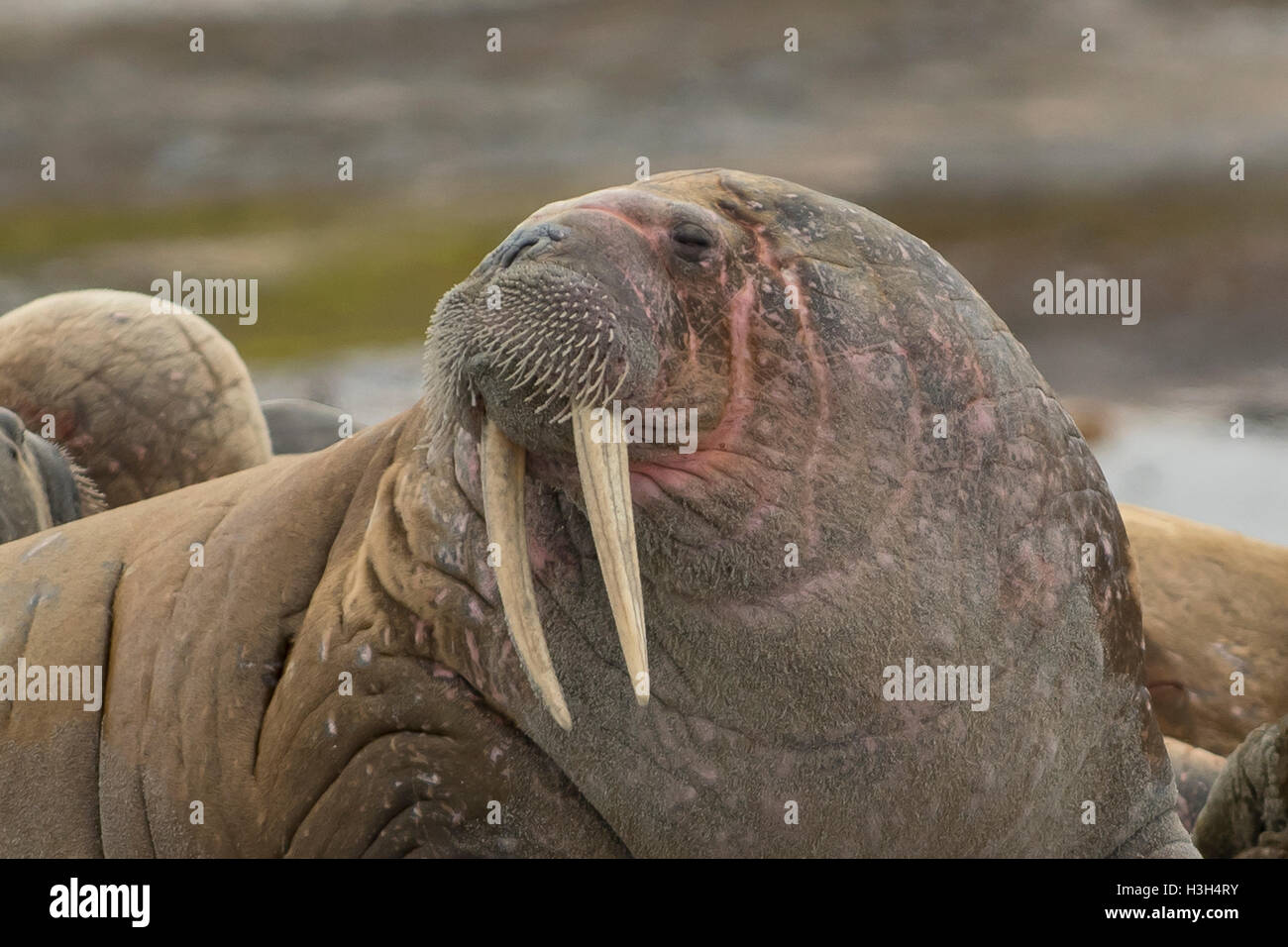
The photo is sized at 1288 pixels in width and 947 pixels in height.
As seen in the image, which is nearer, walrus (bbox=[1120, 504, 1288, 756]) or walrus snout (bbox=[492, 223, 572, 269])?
walrus snout (bbox=[492, 223, 572, 269])

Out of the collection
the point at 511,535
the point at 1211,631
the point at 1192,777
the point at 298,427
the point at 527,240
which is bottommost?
the point at 1192,777

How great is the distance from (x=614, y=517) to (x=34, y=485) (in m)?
2.99

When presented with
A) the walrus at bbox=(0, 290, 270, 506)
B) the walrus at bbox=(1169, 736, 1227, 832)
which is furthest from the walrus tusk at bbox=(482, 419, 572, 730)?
the walrus at bbox=(0, 290, 270, 506)

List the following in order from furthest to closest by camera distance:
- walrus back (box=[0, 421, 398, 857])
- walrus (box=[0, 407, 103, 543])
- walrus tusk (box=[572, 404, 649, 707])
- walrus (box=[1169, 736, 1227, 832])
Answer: walrus (box=[0, 407, 103, 543])
walrus (box=[1169, 736, 1227, 832])
walrus back (box=[0, 421, 398, 857])
walrus tusk (box=[572, 404, 649, 707])

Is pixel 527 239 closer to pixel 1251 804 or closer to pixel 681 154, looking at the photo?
pixel 1251 804

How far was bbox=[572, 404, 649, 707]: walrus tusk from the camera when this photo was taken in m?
2.88

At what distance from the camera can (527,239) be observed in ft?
10.0

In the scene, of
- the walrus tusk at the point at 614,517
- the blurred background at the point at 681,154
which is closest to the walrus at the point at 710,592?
the walrus tusk at the point at 614,517

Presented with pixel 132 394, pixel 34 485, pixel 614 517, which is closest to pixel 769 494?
pixel 614 517

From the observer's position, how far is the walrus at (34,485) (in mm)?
4988

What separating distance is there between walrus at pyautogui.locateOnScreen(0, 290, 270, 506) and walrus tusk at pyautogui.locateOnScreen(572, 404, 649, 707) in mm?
3149

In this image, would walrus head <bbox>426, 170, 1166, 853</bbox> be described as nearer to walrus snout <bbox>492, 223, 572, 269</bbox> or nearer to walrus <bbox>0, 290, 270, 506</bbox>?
walrus snout <bbox>492, 223, 572, 269</bbox>
